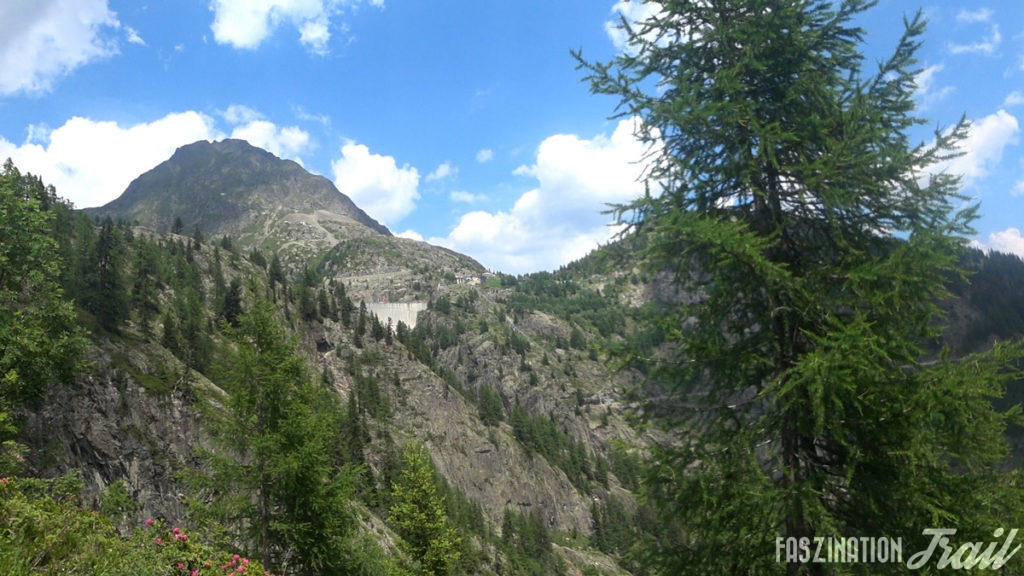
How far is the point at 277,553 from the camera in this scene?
47.6 feet

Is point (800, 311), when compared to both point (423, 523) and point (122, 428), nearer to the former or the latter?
point (423, 523)

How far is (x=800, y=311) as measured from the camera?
6.34 metres

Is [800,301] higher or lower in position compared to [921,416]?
higher

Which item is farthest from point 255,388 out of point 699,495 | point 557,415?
point 557,415

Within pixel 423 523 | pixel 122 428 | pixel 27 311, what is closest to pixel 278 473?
pixel 423 523

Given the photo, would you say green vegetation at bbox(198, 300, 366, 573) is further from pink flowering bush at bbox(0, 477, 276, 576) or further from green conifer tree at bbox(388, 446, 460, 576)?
green conifer tree at bbox(388, 446, 460, 576)

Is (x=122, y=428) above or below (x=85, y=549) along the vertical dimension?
below

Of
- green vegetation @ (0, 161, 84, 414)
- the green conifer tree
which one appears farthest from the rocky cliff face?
the green conifer tree

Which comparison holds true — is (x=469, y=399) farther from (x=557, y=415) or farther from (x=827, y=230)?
(x=827, y=230)

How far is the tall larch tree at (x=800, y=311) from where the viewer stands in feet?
18.2

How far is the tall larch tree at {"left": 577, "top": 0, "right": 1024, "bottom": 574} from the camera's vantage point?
18.2 feet

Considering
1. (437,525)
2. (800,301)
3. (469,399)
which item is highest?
(800,301)

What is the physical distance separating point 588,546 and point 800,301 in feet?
444

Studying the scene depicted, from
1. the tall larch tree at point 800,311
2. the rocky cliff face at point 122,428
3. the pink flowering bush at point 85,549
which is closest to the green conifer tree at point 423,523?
the rocky cliff face at point 122,428
